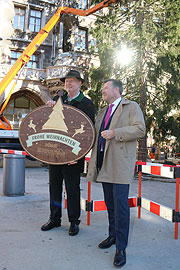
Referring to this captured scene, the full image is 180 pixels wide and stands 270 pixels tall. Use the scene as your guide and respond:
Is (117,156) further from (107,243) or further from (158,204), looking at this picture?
(158,204)

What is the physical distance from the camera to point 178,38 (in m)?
11.0

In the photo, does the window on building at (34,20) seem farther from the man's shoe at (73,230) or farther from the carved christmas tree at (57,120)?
the man's shoe at (73,230)

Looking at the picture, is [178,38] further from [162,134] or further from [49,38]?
[49,38]

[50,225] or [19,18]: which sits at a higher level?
[19,18]

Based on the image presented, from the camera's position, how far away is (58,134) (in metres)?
2.98

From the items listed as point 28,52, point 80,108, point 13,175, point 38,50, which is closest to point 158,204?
point 80,108

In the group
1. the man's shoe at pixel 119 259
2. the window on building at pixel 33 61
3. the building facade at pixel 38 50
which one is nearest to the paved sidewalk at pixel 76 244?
the man's shoe at pixel 119 259

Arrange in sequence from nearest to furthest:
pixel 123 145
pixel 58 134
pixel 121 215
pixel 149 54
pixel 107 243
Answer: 1. pixel 121 215
2. pixel 123 145
3. pixel 107 243
4. pixel 58 134
5. pixel 149 54

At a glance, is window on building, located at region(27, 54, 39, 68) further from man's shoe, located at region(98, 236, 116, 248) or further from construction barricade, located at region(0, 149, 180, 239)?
man's shoe, located at region(98, 236, 116, 248)

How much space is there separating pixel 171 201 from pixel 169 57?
7.39 m

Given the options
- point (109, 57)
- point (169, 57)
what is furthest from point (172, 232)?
point (109, 57)

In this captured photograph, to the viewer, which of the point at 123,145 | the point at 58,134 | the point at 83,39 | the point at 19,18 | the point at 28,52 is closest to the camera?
the point at 123,145

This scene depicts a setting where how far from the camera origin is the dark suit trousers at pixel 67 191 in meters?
3.23

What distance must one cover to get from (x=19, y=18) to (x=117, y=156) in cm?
1955
